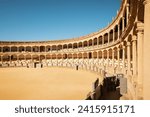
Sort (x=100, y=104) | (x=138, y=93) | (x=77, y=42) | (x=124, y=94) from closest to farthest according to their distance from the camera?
(x=100, y=104) → (x=138, y=93) → (x=124, y=94) → (x=77, y=42)

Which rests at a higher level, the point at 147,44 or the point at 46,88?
the point at 147,44

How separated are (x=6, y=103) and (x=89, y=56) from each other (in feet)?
119

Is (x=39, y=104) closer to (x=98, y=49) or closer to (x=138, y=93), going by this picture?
(x=138, y=93)

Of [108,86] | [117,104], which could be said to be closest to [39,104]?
[117,104]

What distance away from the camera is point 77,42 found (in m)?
45.7

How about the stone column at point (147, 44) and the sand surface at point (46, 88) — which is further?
the sand surface at point (46, 88)

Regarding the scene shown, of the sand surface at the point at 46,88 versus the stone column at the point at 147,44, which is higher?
the stone column at the point at 147,44

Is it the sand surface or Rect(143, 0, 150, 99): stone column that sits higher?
Rect(143, 0, 150, 99): stone column

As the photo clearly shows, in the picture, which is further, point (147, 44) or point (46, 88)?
point (46, 88)

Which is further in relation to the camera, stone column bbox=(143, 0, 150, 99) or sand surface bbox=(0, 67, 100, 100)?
sand surface bbox=(0, 67, 100, 100)

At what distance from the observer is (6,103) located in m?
6.59

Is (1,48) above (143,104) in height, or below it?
above

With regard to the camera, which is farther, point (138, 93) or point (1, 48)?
point (1, 48)

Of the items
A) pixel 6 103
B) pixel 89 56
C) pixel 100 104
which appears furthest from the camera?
pixel 89 56
